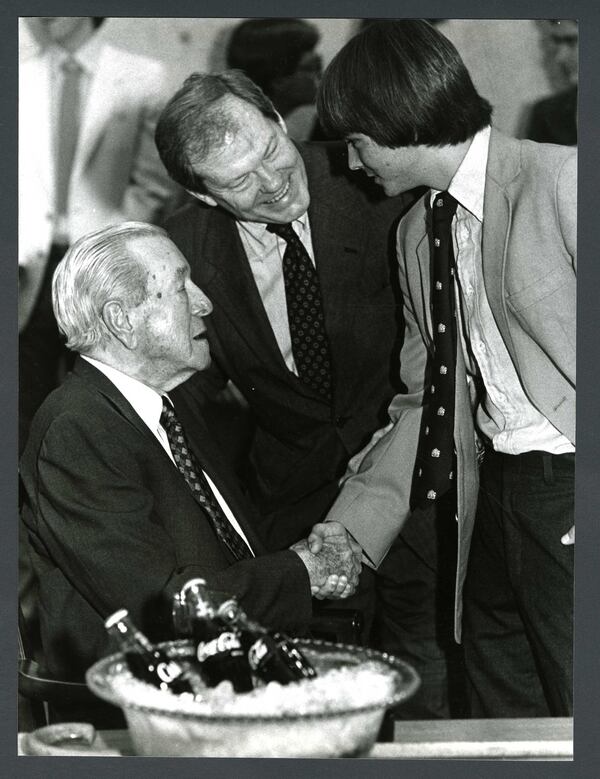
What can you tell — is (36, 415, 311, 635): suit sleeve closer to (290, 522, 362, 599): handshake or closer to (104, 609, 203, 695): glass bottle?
(290, 522, 362, 599): handshake

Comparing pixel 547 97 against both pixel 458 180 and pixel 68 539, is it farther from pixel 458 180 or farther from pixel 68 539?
pixel 68 539

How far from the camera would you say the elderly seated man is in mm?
2693

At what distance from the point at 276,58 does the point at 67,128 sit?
0.56 meters

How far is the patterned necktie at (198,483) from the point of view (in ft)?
9.18

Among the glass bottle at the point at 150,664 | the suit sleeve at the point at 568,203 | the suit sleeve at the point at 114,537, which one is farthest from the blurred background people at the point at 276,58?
the glass bottle at the point at 150,664

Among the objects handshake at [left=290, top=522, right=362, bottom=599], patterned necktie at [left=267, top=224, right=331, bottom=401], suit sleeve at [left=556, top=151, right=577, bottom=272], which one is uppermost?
suit sleeve at [left=556, top=151, right=577, bottom=272]

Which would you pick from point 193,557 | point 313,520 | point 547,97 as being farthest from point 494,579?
point 547,97

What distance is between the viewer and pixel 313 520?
298cm

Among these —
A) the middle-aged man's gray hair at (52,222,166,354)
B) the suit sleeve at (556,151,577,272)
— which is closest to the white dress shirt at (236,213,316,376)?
the middle-aged man's gray hair at (52,222,166,354)

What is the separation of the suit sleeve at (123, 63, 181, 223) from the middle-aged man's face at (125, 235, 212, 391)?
10 centimetres

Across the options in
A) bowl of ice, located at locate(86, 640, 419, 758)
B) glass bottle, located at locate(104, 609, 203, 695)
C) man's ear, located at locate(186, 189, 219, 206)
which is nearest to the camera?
bowl of ice, located at locate(86, 640, 419, 758)

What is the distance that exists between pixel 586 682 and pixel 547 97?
1.47 meters

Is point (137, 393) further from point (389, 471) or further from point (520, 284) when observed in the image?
point (520, 284)

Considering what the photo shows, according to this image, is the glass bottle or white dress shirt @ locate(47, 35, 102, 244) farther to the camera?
white dress shirt @ locate(47, 35, 102, 244)
